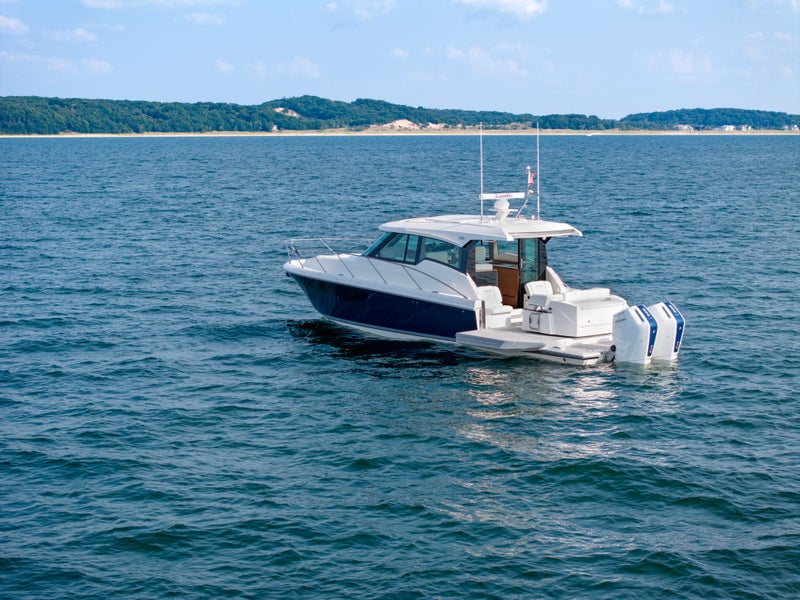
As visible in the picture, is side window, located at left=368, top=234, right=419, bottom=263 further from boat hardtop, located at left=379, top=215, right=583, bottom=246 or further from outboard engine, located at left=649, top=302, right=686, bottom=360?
outboard engine, located at left=649, top=302, right=686, bottom=360

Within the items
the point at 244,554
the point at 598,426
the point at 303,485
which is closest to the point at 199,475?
the point at 303,485

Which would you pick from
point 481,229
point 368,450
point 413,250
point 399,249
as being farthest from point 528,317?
point 368,450

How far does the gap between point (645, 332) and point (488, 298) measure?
3.41m

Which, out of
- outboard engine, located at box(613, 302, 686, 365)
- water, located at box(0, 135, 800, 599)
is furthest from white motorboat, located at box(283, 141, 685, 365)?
water, located at box(0, 135, 800, 599)

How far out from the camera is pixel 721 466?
14117 millimetres

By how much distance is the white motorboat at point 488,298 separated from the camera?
1867 centimetres

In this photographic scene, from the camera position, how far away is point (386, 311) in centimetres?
2102

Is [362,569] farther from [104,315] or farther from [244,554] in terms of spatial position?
[104,315]

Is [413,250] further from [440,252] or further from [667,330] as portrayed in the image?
[667,330]

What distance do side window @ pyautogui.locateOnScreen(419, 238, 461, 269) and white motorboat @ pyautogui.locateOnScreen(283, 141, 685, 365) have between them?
1.0 inches

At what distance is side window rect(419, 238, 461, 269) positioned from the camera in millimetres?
20266

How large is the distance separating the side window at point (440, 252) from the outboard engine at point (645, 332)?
145 inches

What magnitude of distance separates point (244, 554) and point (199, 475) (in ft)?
8.36

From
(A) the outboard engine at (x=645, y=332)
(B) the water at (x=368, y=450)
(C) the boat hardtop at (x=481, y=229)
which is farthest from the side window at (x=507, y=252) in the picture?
(A) the outboard engine at (x=645, y=332)
